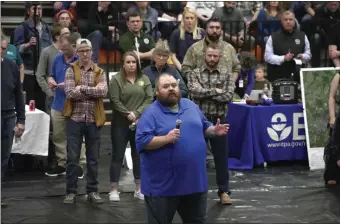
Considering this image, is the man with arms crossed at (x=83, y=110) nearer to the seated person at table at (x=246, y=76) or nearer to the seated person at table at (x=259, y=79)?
the seated person at table at (x=246, y=76)

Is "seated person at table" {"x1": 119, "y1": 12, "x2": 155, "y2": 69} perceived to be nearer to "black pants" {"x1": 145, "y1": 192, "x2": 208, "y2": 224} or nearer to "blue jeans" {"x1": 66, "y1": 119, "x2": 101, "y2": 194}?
"blue jeans" {"x1": 66, "y1": 119, "x2": 101, "y2": 194}

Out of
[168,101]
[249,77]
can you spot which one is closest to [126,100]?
[168,101]

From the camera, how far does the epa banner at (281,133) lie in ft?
39.4

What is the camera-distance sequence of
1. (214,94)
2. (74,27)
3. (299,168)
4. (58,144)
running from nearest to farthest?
(214,94) < (58,144) < (299,168) < (74,27)

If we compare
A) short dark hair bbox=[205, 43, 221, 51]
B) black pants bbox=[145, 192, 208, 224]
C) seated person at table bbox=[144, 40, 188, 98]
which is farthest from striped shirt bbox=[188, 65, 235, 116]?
black pants bbox=[145, 192, 208, 224]

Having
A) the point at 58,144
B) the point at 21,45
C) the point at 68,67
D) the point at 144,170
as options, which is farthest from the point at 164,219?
the point at 21,45

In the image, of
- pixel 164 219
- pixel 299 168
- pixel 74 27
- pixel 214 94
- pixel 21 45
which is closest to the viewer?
pixel 164 219

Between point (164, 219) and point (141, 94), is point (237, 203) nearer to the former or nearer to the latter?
point (141, 94)

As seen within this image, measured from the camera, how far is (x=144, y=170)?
737 cm

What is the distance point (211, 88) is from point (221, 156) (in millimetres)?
786

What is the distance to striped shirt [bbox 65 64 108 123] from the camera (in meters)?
9.60

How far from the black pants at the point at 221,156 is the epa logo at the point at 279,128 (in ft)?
7.43

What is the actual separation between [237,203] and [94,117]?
193 centimetres

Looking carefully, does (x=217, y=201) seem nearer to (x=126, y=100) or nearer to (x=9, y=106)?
(x=126, y=100)
